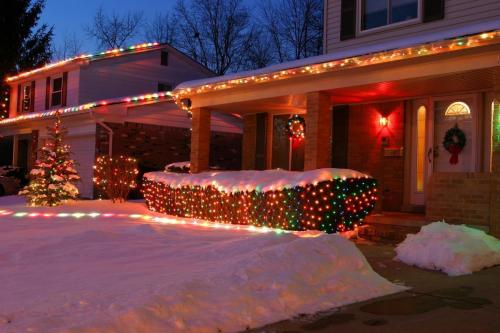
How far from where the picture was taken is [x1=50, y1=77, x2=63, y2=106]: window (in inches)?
938

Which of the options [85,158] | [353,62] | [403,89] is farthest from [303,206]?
[85,158]

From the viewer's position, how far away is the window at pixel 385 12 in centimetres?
1228

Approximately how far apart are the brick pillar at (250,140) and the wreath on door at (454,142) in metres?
6.27

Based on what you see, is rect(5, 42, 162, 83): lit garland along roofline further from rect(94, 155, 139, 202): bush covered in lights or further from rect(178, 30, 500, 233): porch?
rect(178, 30, 500, 233): porch

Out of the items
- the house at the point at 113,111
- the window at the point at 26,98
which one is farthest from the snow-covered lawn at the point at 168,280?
the window at the point at 26,98

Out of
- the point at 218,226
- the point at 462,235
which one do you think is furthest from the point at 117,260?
the point at 462,235

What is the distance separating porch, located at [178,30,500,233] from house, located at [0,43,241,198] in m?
5.48

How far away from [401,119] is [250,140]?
5.35m

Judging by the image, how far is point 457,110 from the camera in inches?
447

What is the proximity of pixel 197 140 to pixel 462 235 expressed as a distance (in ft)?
26.5

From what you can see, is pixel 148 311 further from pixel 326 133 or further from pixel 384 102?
pixel 384 102

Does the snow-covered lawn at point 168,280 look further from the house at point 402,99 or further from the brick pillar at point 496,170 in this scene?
the house at point 402,99

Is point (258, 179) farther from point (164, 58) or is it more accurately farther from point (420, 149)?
point (164, 58)

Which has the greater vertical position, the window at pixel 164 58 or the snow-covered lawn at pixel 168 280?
the window at pixel 164 58
